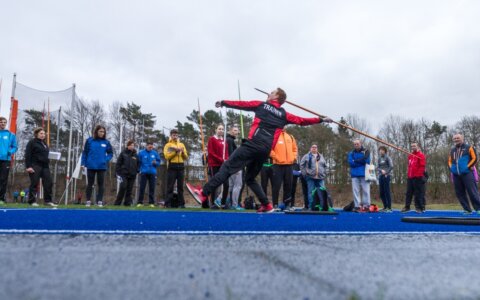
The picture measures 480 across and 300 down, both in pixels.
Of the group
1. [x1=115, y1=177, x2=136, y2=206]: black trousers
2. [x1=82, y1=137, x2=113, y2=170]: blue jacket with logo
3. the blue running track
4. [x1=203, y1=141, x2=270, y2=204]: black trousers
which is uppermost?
[x1=82, y1=137, x2=113, y2=170]: blue jacket with logo

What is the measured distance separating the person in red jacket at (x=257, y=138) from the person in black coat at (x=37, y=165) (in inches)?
134

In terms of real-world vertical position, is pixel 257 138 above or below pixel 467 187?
above

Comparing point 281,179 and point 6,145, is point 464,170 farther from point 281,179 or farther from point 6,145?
point 6,145

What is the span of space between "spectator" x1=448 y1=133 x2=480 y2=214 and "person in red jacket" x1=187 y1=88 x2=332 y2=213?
4.19 metres

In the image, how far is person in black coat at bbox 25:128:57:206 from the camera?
22.4ft

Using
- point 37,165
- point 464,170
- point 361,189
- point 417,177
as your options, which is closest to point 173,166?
point 37,165

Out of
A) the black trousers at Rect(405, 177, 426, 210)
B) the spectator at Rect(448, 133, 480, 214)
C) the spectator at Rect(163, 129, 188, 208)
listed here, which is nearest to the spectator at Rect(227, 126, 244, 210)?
the spectator at Rect(163, 129, 188, 208)

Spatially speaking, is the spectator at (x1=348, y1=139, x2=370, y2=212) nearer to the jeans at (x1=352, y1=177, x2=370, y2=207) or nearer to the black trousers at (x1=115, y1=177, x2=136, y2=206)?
the jeans at (x1=352, y1=177, x2=370, y2=207)

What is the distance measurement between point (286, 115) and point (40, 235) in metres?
3.90

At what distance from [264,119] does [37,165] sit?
4.46 m

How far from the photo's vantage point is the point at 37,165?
→ 6.93 meters

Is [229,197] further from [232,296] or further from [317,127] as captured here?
[317,127]

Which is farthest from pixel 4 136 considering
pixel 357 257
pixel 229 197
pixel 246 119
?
pixel 246 119

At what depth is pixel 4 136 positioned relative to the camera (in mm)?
6984
